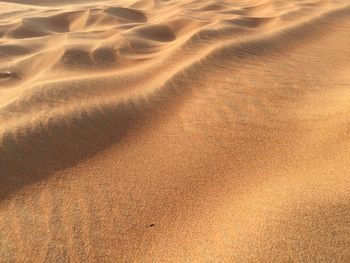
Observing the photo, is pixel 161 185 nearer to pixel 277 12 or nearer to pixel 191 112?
pixel 191 112

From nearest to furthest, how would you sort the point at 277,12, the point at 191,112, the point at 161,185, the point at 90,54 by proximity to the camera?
1. the point at 161,185
2. the point at 191,112
3. the point at 90,54
4. the point at 277,12

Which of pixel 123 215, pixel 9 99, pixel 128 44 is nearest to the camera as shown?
pixel 123 215

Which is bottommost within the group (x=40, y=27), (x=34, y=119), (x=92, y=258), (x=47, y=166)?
(x=92, y=258)

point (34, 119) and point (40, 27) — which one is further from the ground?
point (40, 27)

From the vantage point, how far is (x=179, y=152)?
1.51 meters

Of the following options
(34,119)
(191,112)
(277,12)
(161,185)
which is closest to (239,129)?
(191,112)

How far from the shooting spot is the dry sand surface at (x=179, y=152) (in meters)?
1.06

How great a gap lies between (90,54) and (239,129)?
1.46 metres

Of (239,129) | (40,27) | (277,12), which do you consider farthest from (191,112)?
(40,27)

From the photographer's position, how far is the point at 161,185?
133 cm

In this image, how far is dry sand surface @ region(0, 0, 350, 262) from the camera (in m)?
1.06

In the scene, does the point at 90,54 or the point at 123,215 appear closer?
the point at 123,215

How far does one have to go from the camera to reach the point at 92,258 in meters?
1.05

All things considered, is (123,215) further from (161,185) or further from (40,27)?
(40,27)
